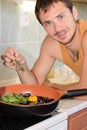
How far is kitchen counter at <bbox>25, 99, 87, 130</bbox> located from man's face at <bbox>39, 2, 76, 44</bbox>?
292 millimetres

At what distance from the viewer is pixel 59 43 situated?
1416 millimetres

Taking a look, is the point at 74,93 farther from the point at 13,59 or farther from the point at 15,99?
the point at 13,59

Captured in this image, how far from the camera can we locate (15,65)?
1.32m

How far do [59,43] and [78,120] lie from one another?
1.42 ft

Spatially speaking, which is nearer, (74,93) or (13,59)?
(74,93)

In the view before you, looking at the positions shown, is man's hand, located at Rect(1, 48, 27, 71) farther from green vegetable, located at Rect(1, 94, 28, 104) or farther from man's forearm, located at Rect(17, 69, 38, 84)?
green vegetable, located at Rect(1, 94, 28, 104)

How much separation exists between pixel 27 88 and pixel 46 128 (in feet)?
0.86

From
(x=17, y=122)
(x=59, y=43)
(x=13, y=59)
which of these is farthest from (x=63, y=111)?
(x=59, y=43)

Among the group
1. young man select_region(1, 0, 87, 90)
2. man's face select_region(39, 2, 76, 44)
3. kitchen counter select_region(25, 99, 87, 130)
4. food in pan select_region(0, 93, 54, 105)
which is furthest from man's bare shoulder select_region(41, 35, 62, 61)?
food in pan select_region(0, 93, 54, 105)

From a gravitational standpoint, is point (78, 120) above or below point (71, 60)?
below

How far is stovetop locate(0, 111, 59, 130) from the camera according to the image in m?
0.88

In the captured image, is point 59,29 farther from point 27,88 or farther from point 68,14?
point 27,88

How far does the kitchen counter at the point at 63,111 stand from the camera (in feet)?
2.97

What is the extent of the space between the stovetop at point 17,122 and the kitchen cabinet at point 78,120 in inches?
5.6
